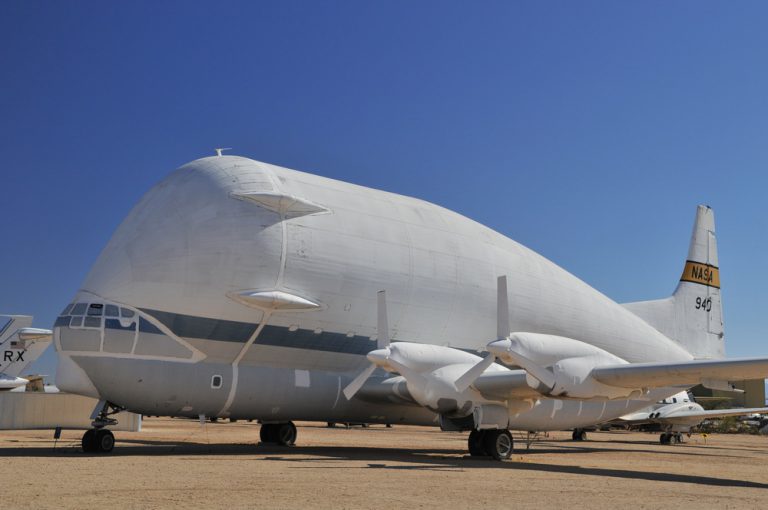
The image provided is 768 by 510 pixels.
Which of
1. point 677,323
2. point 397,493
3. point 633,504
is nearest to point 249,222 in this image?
point 397,493

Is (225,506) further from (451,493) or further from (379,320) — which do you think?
(379,320)

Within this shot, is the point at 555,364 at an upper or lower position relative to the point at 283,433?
upper

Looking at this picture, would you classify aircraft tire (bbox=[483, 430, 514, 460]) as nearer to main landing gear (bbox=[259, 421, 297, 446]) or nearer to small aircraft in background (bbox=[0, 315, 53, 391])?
main landing gear (bbox=[259, 421, 297, 446])

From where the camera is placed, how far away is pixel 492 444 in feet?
66.7

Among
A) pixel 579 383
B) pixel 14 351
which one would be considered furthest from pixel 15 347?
pixel 579 383

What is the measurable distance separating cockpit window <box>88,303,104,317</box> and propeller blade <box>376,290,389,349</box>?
23.6 feet

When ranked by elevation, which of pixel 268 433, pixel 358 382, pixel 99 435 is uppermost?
pixel 358 382

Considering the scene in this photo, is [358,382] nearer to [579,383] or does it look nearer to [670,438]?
[579,383]

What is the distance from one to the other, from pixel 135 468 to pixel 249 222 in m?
7.72

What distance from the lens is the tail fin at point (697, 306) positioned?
3244 cm

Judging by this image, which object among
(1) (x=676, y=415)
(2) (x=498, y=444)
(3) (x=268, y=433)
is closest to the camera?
(2) (x=498, y=444)

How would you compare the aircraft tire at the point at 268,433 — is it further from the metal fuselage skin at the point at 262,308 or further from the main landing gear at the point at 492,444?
the main landing gear at the point at 492,444

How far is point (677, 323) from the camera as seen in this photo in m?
32.5

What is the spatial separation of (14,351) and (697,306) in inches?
1475
